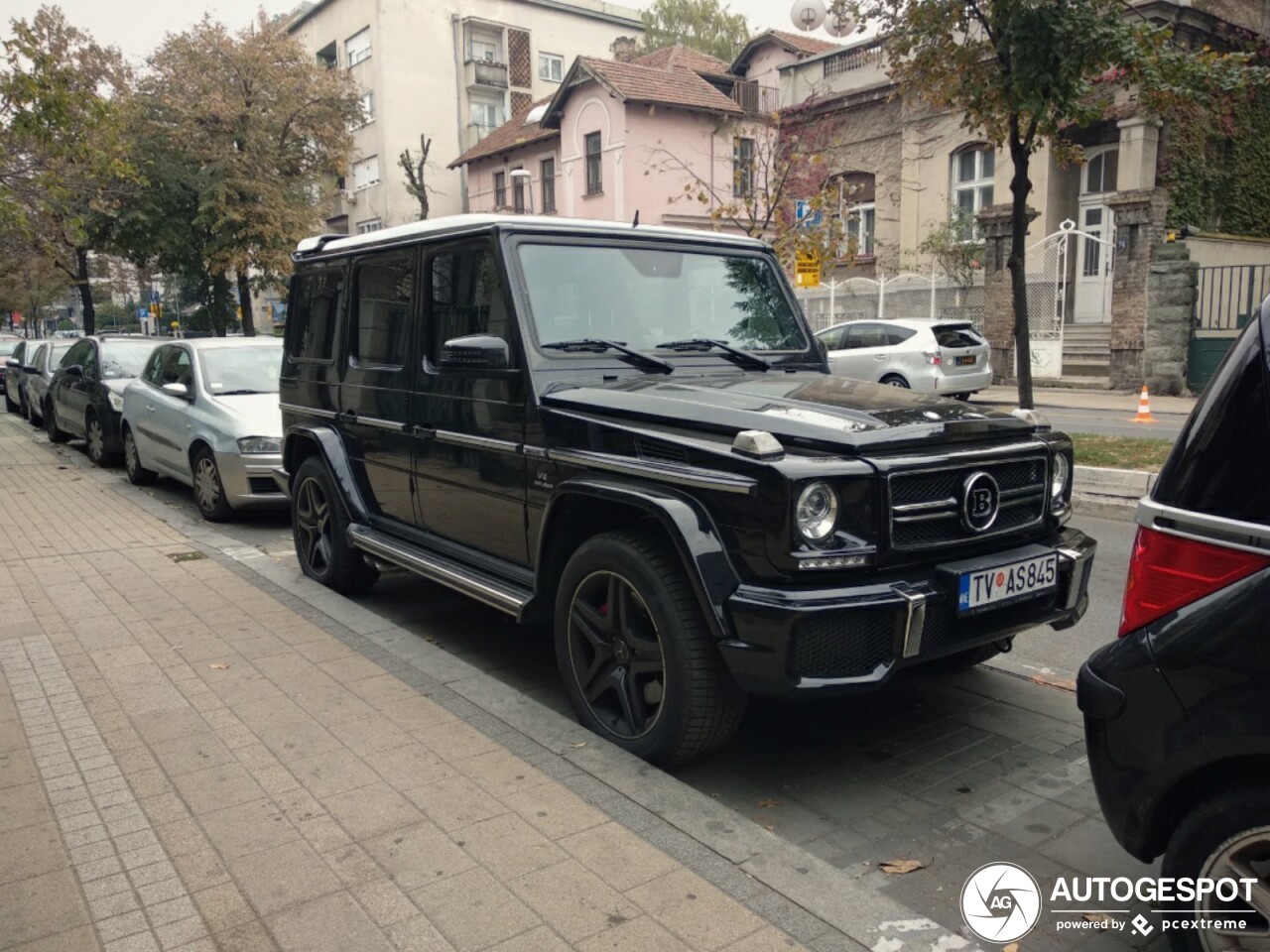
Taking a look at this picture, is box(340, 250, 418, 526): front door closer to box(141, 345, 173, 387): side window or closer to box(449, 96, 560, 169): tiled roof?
box(141, 345, 173, 387): side window

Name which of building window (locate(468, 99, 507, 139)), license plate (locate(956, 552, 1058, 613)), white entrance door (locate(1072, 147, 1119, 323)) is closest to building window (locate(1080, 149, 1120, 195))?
white entrance door (locate(1072, 147, 1119, 323))

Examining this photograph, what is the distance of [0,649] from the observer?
525 cm

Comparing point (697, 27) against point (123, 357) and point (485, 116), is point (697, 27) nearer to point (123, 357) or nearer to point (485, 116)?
point (485, 116)

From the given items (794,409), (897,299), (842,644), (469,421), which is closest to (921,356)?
(897,299)

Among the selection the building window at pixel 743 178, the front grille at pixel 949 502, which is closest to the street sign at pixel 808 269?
the building window at pixel 743 178

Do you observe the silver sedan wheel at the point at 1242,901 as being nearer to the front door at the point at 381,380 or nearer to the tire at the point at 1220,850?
the tire at the point at 1220,850

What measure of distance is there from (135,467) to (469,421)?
318 inches

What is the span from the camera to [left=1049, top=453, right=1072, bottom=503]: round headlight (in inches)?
163

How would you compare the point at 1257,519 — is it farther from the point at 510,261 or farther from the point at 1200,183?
the point at 1200,183

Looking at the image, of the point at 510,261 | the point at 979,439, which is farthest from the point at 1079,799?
the point at 510,261

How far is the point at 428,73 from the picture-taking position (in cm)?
4253

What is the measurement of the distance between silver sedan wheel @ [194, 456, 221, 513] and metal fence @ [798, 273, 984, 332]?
1669cm

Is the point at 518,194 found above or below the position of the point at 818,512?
above

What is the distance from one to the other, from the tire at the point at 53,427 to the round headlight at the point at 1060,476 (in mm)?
15640
